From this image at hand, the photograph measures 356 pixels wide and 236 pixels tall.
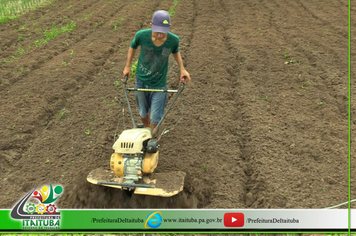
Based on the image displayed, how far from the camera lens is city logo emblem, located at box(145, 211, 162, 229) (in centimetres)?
300

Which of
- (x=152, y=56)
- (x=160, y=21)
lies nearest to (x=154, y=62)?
(x=152, y=56)

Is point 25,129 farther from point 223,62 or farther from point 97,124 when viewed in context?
point 223,62

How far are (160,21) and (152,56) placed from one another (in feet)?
1.71

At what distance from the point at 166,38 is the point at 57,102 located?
306cm

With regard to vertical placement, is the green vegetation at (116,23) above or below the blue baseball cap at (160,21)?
below

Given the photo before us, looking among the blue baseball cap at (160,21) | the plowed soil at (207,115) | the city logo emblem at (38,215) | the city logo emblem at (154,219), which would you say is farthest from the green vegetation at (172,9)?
the city logo emblem at (154,219)

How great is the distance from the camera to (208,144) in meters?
4.76

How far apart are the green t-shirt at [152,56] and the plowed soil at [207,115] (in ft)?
3.51

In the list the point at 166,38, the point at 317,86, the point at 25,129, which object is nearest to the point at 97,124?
the point at 25,129

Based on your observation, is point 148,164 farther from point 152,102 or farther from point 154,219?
point 152,102

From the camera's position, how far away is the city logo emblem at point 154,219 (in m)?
3.00

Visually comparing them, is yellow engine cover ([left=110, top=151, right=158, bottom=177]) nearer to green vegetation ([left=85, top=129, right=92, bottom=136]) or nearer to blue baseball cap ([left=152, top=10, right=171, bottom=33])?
blue baseball cap ([left=152, top=10, right=171, bottom=33])

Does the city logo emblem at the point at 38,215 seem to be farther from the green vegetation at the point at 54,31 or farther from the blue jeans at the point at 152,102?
the green vegetation at the point at 54,31

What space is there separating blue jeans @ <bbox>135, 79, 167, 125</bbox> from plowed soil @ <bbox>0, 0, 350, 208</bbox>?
2.07ft
